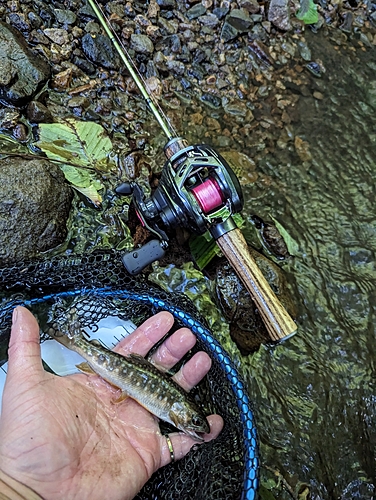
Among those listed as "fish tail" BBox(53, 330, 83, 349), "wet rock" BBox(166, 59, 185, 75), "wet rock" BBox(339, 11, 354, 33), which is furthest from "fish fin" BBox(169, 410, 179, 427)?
"wet rock" BBox(339, 11, 354, 33)

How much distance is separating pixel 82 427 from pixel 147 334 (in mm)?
686

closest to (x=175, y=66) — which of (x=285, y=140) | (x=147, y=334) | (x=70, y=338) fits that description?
(x=285, y=140)

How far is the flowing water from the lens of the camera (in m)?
3.10

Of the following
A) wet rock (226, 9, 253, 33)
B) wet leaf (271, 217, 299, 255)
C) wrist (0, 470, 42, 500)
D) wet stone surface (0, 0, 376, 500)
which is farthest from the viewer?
wet rock (226, 9, 253, 33)

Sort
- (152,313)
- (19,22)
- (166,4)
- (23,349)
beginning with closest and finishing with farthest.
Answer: (23,349) < (152,313) < (19,22) < (166,4)

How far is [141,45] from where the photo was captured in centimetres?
429

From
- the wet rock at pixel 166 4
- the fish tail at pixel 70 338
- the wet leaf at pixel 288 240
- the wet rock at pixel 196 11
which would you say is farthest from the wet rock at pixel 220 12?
the fish tail at pixel 70 338

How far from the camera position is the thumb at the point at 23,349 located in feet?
7.62

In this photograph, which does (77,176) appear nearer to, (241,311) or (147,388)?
(241,311)

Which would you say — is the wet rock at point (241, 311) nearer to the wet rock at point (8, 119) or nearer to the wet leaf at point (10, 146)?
the wet leaf at point (10, 146)

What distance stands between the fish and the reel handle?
0.66 meters

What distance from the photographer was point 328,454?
3.10 meters

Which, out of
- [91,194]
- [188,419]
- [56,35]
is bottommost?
[188,419]

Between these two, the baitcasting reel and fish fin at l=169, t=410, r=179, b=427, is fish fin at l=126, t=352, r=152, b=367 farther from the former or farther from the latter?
the baitcasting reel
